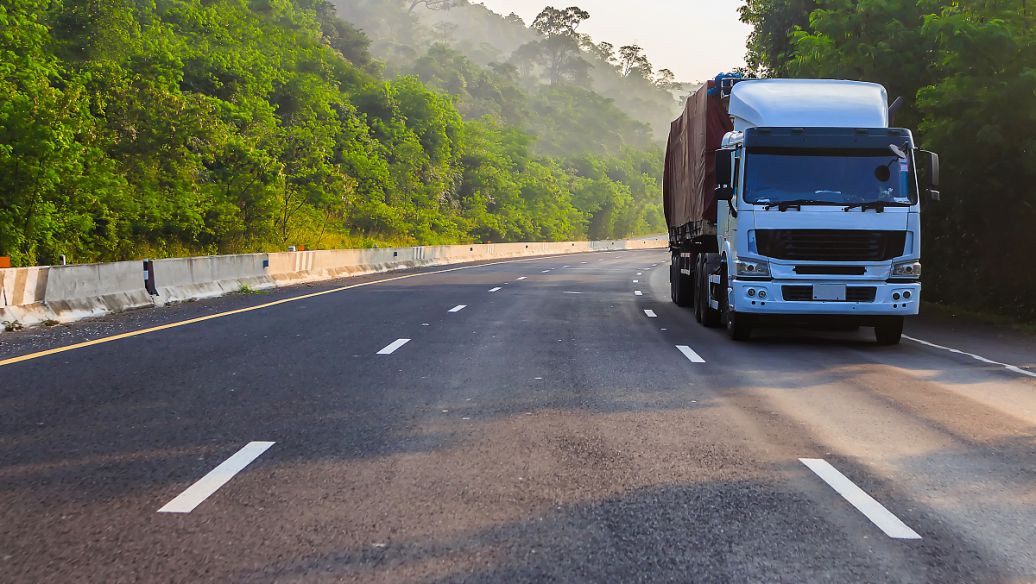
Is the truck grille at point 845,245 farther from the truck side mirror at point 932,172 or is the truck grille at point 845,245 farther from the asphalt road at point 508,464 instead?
the asphalt road at point 508,464

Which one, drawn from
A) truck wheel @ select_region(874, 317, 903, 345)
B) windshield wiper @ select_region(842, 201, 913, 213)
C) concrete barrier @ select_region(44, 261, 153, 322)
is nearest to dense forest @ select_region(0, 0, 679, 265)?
concrete barrier @ select_region(44, 261, 153, 322)

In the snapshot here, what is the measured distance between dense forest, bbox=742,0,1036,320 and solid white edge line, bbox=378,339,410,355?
35.1ft

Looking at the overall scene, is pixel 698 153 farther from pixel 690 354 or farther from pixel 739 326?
pixel 690 354

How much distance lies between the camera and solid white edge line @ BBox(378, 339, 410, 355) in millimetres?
12055

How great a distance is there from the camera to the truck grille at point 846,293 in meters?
13.1

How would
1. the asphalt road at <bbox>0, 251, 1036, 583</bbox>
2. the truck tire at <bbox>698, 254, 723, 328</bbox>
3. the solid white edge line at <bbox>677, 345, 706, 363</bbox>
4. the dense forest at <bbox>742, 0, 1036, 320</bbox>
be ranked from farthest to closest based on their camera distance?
the dense forest at <bbox>742, 0, 1036, 320</bbox> → the truck tire at <bbox>698, 254, 723, 328</bbox> → the solid white edge line at <bbox>677, 345, 706, 363</bbox> → the asphalt road at <bbox>0, 251, 1036, 583</bbox>

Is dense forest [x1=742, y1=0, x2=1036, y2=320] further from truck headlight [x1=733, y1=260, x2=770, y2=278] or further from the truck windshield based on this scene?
truck headlight [x1=733, y1=260, x2=770, y2=278]

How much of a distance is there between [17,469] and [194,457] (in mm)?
997

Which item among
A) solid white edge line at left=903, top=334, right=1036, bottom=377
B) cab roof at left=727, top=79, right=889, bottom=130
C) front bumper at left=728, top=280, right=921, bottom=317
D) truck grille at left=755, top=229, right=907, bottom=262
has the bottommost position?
solid white edge line at left=903, top=334, right=1036, bottom=377

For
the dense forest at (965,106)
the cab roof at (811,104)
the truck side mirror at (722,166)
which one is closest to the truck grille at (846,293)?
the truck side mirror at (722,166)

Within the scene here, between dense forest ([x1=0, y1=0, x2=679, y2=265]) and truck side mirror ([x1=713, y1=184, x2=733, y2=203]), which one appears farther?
dense forest ([x1=0, y1=0, x2=679, y2=265])

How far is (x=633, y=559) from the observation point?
4406mm

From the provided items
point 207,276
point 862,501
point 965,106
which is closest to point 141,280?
point 207,276

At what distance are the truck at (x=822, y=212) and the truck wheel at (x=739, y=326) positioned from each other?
0.05 feet
